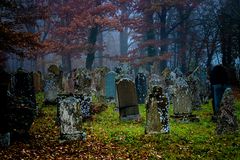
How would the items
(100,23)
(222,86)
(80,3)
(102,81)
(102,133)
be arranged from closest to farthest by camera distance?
(102,133), (222,86), (102,81), (100,23), (80,3)

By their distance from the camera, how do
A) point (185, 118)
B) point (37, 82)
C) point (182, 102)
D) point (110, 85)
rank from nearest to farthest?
point (185, 118)
point (182, 102)
point (110, 85)
point (37, 82)

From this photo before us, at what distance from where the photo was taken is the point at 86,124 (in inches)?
504

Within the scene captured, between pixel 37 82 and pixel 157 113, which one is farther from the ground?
pixel 37 82

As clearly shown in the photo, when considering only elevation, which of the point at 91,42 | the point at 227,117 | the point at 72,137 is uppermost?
the point at 91,42

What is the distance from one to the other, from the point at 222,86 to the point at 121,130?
391 centimetres

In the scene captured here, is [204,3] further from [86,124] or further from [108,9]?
[86,124]

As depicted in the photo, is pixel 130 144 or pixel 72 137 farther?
pixel 72 137

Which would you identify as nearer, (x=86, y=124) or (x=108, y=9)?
(x=86, y=124)

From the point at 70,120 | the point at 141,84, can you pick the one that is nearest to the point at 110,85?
the point at 141,84

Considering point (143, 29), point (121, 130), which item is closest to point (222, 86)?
point (121, 130)

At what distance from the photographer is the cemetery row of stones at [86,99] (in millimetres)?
9812

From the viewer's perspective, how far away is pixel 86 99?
13672mm

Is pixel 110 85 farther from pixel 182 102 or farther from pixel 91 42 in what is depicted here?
pixel 91 42

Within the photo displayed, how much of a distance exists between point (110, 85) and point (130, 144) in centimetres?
1068
